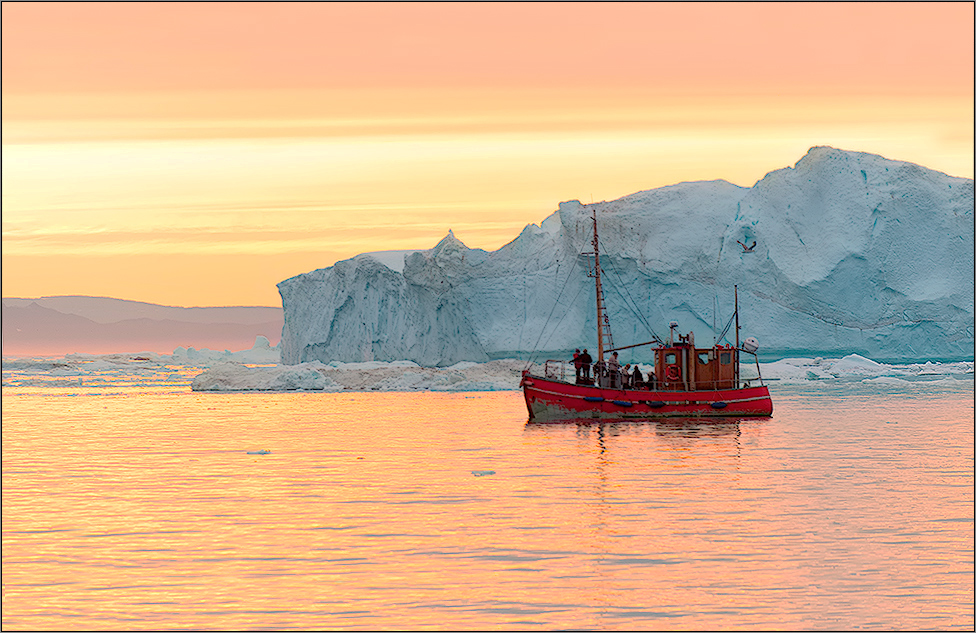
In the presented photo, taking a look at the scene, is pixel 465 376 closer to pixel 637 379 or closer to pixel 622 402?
pixel 637 379

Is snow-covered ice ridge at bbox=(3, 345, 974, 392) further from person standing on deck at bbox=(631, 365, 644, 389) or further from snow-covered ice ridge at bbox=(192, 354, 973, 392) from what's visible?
person standing on deck at bbox=(631, 365, 644, 389)

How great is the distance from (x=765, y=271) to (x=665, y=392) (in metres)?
20.2

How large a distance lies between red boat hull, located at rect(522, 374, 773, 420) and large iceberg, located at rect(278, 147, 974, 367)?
641 inches

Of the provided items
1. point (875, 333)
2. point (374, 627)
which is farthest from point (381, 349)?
point (374, 627)

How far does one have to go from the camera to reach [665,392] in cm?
2956

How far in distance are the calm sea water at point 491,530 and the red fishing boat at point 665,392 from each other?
Answer: 176 inches

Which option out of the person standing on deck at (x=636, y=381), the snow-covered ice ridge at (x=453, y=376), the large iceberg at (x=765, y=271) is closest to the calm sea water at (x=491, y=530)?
the person standing on deck at (x=636, y=381)

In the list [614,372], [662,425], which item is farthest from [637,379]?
[662,425]

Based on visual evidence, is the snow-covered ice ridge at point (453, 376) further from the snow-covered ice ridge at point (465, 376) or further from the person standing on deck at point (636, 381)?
the person standing on deck at point (636, 381)

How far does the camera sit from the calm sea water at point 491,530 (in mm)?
9023

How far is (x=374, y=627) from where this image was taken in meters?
8.48

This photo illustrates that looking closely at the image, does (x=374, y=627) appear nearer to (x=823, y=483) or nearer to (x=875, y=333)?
(x=823, y=483)

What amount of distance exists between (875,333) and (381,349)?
22576mm

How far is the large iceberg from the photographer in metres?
48.0
